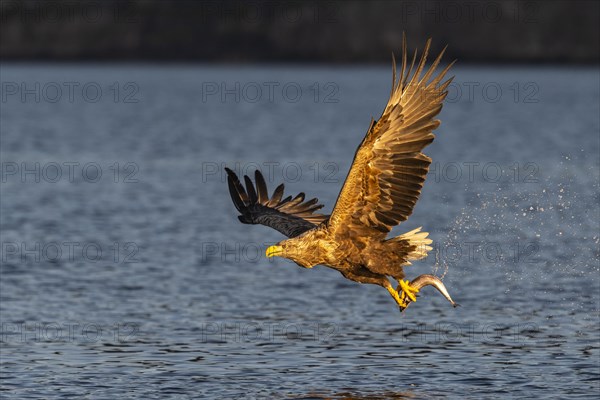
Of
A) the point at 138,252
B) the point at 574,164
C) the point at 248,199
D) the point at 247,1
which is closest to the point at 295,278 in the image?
the point at 138,252

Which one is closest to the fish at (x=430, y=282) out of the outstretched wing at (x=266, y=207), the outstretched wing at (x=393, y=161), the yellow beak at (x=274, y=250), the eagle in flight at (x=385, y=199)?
the eagle in flight at (x=385, y=199)

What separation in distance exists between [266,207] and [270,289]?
4.81 m

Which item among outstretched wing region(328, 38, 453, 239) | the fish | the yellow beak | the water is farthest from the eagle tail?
the water

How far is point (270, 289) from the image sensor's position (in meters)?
20.2

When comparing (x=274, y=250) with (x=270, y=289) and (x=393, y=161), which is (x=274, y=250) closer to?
(x=393, y=161)

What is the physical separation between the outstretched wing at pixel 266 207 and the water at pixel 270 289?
68.8 inches

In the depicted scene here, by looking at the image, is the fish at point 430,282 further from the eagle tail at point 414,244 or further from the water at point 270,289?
the water at point 270,289

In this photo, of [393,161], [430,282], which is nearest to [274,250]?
[393,161]

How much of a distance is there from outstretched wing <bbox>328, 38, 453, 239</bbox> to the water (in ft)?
7.56

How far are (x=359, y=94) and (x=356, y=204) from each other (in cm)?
9473

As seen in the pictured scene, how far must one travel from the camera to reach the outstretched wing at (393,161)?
41.4 feet

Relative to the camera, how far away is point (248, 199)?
617 inches

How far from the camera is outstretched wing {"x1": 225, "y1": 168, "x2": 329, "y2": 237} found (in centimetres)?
1507

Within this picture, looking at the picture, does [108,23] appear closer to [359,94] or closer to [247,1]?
[247,1]
